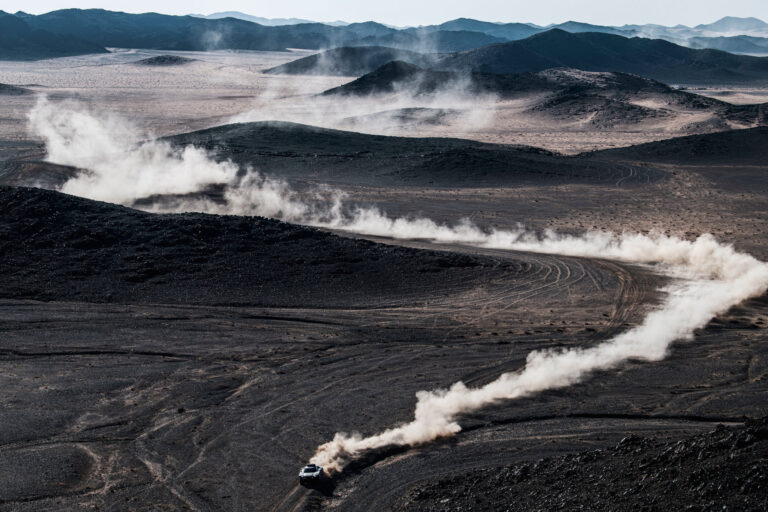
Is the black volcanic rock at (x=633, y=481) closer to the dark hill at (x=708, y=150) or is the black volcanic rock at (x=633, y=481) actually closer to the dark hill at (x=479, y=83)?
the dark hill at (x=708, y=150)

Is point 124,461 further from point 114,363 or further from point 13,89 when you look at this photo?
point 13,89

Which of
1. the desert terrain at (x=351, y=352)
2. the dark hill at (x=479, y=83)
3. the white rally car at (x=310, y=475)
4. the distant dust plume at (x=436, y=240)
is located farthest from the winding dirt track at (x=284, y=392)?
the dark hill at (x=479, y=83)

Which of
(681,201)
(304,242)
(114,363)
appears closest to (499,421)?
(114,363)

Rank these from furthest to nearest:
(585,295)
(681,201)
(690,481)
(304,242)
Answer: (681,201), (304,242), (585,295), (690,481)

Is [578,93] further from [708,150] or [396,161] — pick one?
[396,161]

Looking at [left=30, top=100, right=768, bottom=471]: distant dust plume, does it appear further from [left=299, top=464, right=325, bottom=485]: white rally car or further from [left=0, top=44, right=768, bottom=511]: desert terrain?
[left=299, top=464, right=325, bottom=485]: white rally car

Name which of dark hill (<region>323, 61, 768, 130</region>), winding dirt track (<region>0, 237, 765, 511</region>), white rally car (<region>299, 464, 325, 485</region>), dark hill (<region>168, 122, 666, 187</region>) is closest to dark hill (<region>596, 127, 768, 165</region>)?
dark hill (<region>168, 122, 666, 187</region>)

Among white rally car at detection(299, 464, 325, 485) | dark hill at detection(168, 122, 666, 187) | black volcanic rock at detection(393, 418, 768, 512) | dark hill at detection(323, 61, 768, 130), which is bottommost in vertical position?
white rally car at detection(299, 464, 325, 485)
